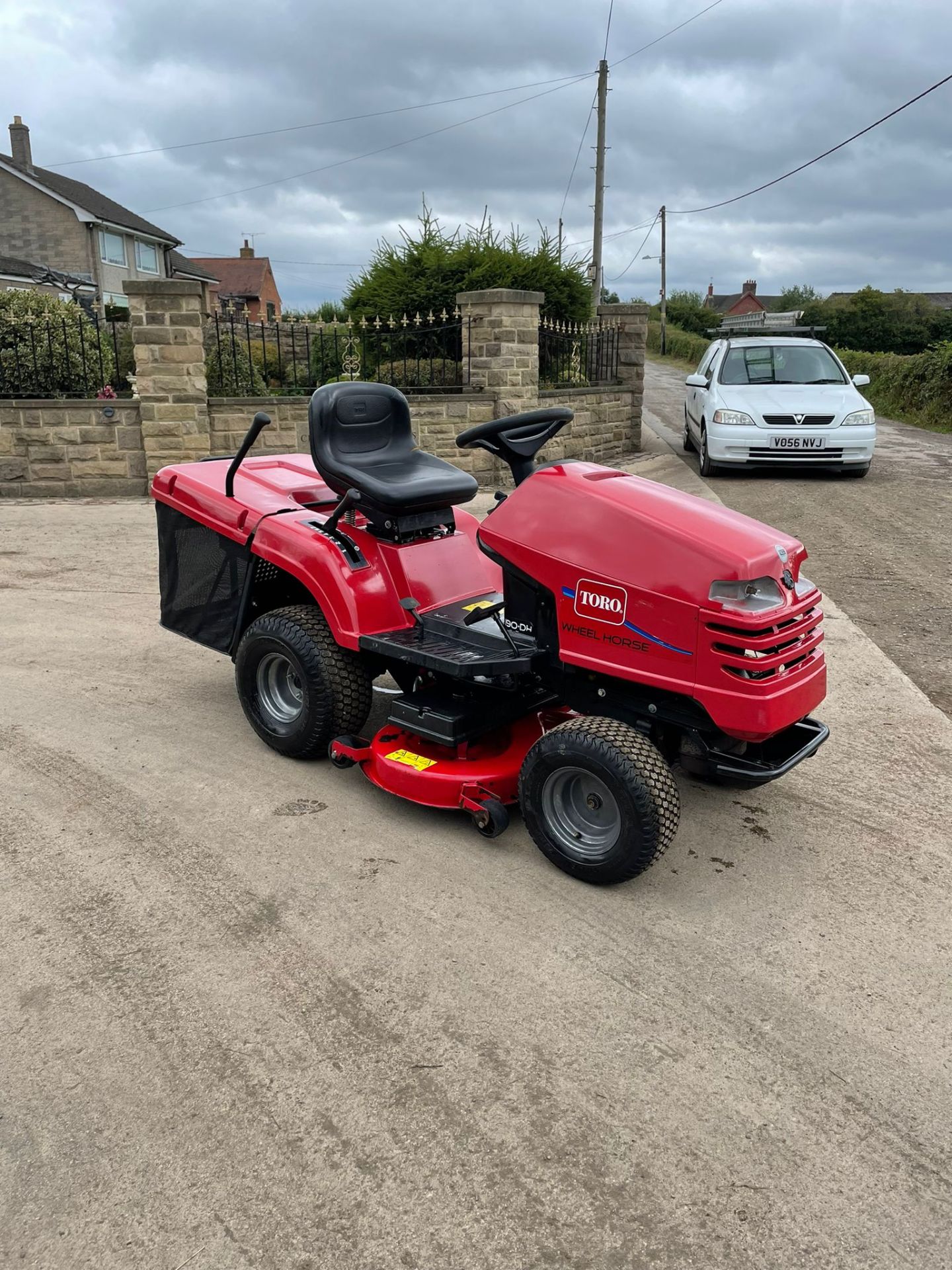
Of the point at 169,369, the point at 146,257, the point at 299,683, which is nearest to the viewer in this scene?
the point at 299,683

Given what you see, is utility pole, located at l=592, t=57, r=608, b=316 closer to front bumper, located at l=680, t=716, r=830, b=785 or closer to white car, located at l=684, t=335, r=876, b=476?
white car, located at l=684, t=335, r=876, b=476

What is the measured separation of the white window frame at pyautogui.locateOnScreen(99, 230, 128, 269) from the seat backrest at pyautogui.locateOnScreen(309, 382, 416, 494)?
3929 centimetres

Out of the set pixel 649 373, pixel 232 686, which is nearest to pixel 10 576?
pixel 232 686

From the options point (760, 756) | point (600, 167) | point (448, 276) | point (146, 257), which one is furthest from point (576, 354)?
point (146, 257)

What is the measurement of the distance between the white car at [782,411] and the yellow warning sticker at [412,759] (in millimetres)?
8010

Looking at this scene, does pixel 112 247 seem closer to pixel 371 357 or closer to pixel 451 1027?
pixel 371 357

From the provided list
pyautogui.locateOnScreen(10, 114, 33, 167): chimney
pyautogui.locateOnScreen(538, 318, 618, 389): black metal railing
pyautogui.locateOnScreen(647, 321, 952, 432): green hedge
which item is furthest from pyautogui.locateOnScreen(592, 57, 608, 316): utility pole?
pyautogui.locateOnScreen(10, 114, 33, 167): chimney

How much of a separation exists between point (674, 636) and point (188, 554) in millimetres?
2502

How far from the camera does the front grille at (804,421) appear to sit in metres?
10.5

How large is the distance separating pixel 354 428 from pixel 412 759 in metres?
1.40

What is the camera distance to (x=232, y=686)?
16.5 ft

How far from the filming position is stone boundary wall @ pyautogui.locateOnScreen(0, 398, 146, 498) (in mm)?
10016

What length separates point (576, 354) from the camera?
41.7ft

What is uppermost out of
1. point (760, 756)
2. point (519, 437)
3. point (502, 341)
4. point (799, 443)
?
point (502, 341)
